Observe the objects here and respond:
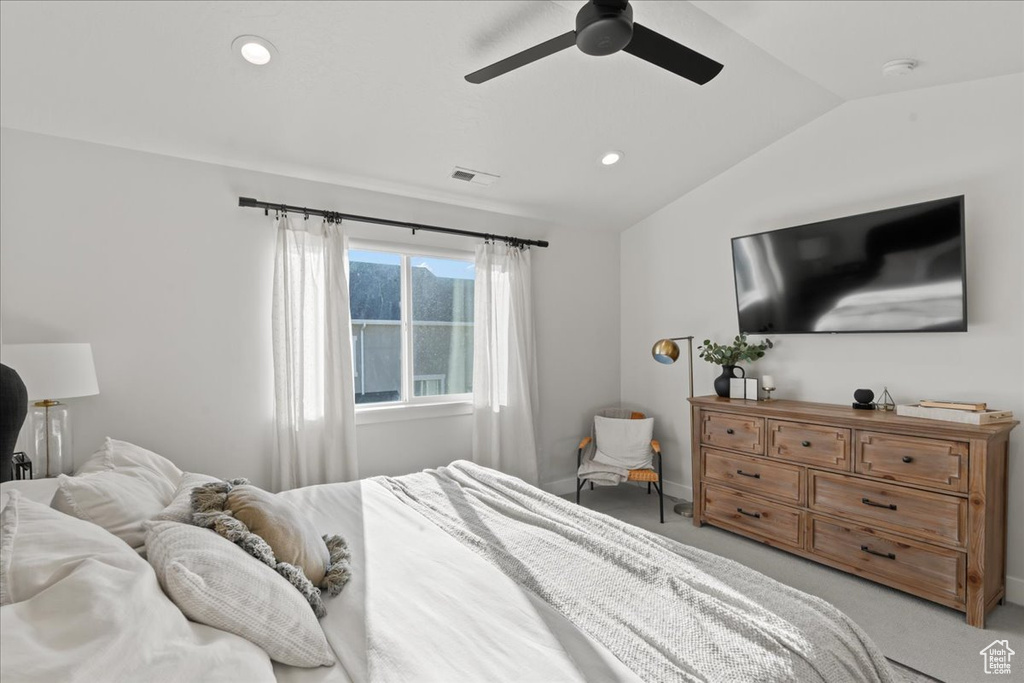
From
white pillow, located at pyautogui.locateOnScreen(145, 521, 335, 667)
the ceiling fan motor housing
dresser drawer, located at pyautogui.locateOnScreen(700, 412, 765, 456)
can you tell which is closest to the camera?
white pillow, located at pyautogui.locateOnScreen(145, 521, 335, 667)

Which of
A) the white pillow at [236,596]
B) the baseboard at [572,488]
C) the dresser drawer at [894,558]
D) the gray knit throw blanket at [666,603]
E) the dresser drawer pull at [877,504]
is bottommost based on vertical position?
the baseboard at [572,488]

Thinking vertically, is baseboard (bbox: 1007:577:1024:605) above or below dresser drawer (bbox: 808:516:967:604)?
below

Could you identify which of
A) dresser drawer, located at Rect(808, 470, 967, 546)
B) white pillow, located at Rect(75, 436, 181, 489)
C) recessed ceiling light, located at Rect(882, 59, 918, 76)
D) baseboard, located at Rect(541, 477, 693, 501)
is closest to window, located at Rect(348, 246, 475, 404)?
baseboard, located at Rect(541, 477, 693, 501)

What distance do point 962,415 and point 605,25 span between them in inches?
99.2

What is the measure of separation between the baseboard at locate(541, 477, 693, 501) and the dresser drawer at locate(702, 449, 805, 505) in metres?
0.73

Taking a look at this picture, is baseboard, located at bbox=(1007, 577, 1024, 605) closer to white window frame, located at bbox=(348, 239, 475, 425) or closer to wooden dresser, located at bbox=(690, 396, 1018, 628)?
wooden dresser, located at bbox=(690, 396, 1018, 628)

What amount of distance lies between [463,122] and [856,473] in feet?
9.86

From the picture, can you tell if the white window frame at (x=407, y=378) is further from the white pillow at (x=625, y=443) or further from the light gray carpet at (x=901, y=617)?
the light gray carpet at (x=901, y=617)

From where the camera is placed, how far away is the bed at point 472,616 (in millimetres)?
888

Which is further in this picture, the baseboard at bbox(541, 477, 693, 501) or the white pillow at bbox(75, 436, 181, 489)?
the baseboard at bbox(541, 477, 693, 501)

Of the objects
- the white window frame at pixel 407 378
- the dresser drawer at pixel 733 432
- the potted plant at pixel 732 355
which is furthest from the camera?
the potted plant at pixel 732 355

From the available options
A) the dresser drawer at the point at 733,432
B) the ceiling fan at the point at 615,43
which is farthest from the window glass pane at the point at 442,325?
the ceiling fan at the point at 615,43

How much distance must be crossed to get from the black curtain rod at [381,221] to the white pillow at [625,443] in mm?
1638

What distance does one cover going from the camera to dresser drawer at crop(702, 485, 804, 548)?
3096mm
